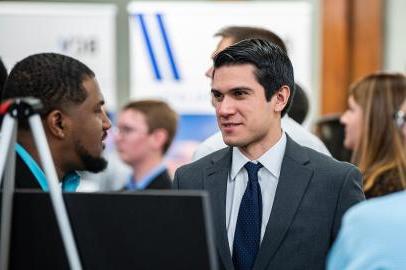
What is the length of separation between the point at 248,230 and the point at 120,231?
0.53 meters

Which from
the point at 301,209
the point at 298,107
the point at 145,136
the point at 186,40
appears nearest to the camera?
the point at 301,209

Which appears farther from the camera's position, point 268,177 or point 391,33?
point 391,33

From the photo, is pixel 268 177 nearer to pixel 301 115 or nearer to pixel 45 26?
pixel 301 115

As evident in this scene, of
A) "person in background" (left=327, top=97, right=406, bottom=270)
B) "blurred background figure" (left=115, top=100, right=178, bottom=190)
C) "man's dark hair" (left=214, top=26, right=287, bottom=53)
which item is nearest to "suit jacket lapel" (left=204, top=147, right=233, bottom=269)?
"man's dark hair" (left=214, top=26, right=287, bottom=53)

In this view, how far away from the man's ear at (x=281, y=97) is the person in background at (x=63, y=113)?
0.51m

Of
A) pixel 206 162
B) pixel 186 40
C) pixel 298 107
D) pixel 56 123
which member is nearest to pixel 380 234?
pixel 206 162

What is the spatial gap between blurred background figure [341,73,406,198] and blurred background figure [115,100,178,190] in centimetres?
145

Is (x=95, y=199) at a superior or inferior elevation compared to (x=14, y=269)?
superior

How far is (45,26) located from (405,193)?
14.2 ft

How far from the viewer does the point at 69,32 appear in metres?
5.42

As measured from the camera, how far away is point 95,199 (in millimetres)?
1679

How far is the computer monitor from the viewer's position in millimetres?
1584

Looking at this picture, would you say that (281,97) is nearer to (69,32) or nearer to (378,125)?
(378,125)

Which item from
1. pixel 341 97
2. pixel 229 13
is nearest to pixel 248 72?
pixel 229 13
